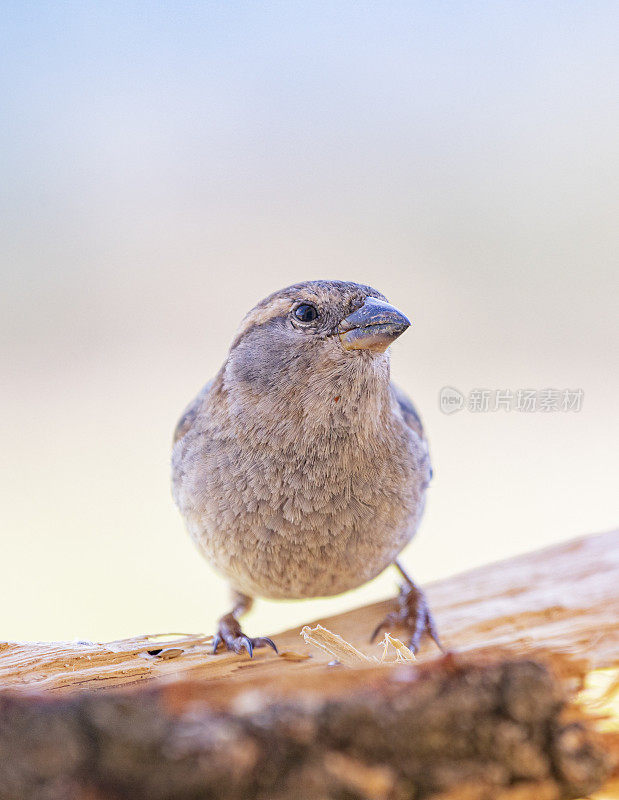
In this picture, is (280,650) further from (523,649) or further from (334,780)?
(334,780)

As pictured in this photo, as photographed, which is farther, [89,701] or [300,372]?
[300,372]

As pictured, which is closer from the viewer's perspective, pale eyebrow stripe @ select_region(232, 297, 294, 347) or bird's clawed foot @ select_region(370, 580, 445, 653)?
pale eyebrow stripe @ select_region(232, 297, 294, 347)

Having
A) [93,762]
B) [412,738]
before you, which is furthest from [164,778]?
[412,738]

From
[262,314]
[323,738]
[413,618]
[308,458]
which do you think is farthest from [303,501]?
[323,738]

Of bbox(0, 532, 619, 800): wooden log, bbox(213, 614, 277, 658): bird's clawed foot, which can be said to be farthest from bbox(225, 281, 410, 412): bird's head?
bbox(0, 532, 619, 800): wooden log

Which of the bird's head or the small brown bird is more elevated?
the bird's head

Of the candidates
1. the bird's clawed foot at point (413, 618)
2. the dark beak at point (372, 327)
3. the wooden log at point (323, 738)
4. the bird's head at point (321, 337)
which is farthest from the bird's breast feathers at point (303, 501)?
the wooden log at point (323, 738)

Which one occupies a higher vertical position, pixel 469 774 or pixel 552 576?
pixel 469 774

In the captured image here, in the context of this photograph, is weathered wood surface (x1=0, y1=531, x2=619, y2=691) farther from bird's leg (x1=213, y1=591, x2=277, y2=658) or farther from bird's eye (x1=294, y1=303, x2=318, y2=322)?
bird's eye (x1=294, y1=303, x2=318, y2=322)

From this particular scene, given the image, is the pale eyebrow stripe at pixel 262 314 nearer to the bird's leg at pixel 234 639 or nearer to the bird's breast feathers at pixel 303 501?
the bird's breast feathers at pixel 303 501
